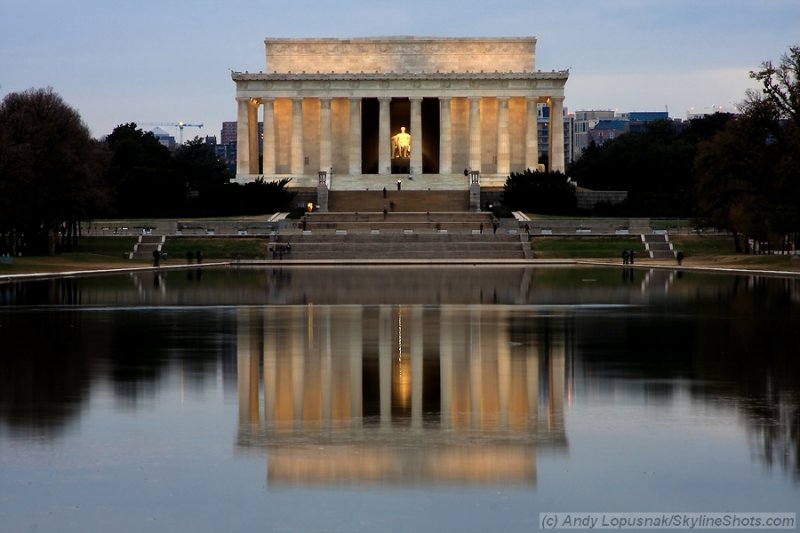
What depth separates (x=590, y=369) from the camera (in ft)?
74.6

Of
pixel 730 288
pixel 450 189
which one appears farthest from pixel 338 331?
pixel 450 189

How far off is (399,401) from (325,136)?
104m

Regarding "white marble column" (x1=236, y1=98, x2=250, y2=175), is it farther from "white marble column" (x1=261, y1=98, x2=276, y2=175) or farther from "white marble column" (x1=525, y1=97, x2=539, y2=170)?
"white marble column" (x1=525, y1=97, x2=539, y2=170)

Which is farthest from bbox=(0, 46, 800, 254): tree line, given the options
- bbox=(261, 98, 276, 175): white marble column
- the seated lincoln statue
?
the seated lincoln statue

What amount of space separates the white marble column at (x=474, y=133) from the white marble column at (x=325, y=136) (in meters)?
12.3

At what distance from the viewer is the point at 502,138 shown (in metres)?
121

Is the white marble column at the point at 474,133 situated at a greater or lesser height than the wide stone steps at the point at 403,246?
greater

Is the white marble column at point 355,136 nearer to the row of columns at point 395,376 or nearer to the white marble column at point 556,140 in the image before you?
the white marble column at point 556,140

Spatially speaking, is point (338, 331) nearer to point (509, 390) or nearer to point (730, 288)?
point (509, 390)

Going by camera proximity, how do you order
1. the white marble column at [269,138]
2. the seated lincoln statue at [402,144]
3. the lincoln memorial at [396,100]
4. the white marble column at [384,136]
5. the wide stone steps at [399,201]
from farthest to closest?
1. the seated lincoln statue at [402,144]
2. the white marble column at [269,138]
3. the white marble column at [384,136]
4. the lincoln memorial at [396,100]
5. the wide stone steps at [399,201]

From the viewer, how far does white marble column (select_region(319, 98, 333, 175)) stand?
12125 centimetres

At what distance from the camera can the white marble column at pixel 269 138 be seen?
122625mm

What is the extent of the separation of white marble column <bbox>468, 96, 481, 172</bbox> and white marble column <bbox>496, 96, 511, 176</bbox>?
1757 mm

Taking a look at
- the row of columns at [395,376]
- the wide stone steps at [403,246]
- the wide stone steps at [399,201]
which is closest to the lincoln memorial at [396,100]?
the wide stone steps at [399,201]
